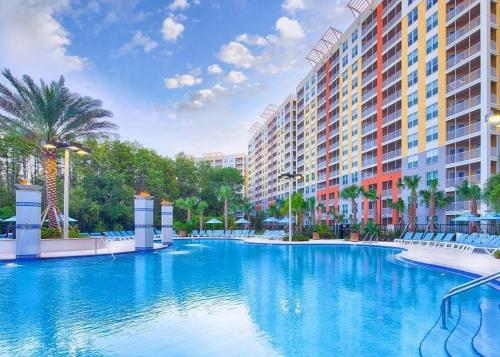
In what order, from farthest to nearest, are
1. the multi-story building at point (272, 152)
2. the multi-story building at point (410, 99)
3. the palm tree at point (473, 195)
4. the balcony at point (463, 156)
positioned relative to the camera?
the multi-story building at point (272, 152) → the multi-story building at point (410, 99) → the balcony at point (463, 156) → the palm tree at point (473, 195)

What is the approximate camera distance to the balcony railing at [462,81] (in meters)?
30.8

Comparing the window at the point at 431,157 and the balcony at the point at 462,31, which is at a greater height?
the balcony at the point at 462,31

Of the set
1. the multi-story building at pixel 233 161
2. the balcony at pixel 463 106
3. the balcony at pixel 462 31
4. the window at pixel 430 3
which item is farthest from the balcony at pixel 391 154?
the multi-story building at pixel 233 161

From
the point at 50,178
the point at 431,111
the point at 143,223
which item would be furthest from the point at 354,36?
the point at 50,178

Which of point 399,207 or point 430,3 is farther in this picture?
point 399,207

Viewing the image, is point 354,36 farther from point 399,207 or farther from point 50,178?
point 50,178

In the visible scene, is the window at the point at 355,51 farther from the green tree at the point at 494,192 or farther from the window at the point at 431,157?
the green tree at the point at 494,192

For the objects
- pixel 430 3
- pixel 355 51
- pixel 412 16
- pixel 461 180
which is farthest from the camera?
pixel 355 51

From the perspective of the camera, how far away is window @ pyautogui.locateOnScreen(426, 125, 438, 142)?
3516 cm

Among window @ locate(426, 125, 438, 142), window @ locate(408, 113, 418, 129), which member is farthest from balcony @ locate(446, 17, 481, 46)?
window @ locate(426, 125, 438, 142)

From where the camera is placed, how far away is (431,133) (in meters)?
35.7

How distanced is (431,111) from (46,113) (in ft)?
109

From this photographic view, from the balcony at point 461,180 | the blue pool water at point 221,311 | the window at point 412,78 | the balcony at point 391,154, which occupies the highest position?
the window at point 412,78

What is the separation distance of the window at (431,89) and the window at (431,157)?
5570 millimetres
